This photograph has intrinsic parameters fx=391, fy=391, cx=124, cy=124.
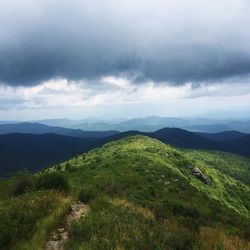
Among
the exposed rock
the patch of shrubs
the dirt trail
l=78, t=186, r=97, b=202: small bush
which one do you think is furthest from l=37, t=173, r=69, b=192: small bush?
the exposed rock

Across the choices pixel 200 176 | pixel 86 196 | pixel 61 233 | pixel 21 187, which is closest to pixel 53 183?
pixel 21 187

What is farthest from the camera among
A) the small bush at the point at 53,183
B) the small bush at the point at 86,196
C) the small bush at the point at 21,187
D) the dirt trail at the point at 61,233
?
the small bush at the point at 53,183

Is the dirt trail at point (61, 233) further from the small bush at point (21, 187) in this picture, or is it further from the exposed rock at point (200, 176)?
the exposed rock at point (200, 176)

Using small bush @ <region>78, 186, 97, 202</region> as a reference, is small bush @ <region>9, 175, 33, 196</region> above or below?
below

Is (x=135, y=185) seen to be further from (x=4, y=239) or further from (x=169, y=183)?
(x=4, y=239)

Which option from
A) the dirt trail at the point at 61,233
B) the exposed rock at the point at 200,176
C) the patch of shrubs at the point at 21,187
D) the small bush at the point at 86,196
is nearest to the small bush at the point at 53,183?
the patch of shrubs at the point at 21,187

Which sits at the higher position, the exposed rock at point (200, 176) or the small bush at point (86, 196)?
the small bush at point (86, 196)

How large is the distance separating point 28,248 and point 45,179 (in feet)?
50.5

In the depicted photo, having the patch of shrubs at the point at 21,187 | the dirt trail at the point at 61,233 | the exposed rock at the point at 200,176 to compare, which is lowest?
the exposed rock at the point at 200,176

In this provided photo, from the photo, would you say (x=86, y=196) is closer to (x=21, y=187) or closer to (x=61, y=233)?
(x=61, y=233)

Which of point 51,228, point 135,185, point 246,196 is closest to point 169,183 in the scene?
point 135,185

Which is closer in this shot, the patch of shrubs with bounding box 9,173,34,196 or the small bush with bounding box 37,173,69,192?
the patch of shrubs with bounding box 9,173,34,196

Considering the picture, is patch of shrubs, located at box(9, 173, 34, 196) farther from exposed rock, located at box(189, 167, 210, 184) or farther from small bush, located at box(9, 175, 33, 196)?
exposed rock, located at box(189, 167, 210, 184)

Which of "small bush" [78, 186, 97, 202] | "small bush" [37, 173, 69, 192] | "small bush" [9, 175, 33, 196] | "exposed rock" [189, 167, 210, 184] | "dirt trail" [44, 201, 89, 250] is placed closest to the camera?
"dirt trail" [44, 201, 89, 250]
